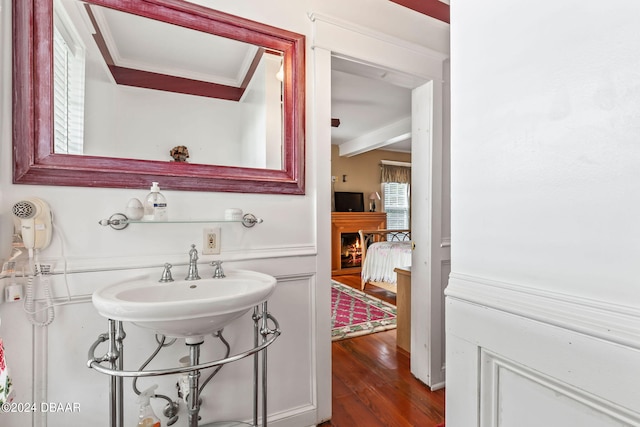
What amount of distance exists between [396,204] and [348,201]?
4.68 ft

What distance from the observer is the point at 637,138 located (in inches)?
17.1

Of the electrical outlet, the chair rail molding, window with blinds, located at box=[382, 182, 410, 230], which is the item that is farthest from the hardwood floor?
window with blinds, located at box=[382, 182, 410, 230]

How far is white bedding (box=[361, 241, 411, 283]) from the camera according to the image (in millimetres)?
3965

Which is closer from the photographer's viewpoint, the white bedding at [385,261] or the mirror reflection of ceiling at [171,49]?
the mirror reflection of ceiling at [171,49]

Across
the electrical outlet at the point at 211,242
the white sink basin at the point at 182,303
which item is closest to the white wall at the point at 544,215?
the white sink basin at the point at 182,303

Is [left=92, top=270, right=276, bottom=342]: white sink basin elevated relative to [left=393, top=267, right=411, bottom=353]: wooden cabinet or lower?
elevated

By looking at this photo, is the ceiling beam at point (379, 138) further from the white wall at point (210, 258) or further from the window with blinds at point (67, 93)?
→ the window with blinds at point (67, 93)

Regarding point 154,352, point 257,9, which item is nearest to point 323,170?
point 257,9

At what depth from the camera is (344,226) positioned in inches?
218

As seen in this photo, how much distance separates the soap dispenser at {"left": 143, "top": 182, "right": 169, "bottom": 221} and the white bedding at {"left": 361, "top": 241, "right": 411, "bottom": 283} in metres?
3.25

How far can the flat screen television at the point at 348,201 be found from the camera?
5922 millimetres

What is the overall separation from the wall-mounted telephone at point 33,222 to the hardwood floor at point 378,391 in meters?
1.57

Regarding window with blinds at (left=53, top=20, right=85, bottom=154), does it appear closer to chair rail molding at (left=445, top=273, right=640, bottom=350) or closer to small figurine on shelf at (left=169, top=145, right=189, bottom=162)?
small figurine on shelf at (left=169, top=145, right=189, bottom=162)

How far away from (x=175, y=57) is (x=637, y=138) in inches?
62.7
